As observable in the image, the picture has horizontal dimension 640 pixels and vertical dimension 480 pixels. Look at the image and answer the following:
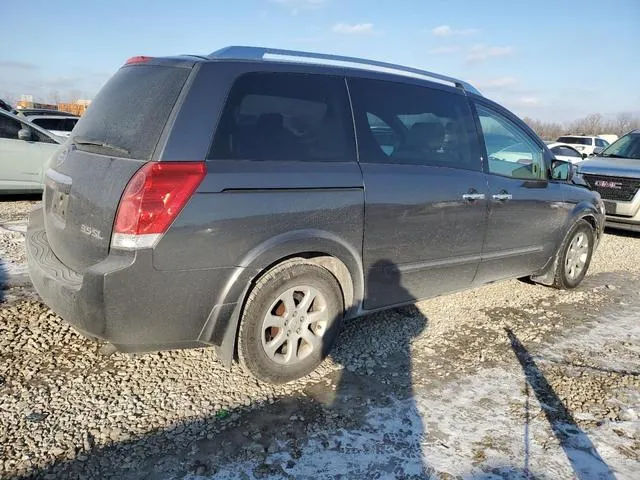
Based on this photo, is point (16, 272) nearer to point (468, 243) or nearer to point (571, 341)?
point (468, 243)

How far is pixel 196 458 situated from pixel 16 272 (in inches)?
132

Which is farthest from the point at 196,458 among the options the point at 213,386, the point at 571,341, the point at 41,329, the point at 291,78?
the point at 571,341

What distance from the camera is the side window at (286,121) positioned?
2.84m

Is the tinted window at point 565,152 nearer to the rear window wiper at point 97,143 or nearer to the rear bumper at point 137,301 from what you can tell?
the rear window wiper at point 97,143

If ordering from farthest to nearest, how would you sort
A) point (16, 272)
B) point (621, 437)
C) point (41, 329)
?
1. point (16, 272)
2. point (41, 329)
3. point (621, 437)

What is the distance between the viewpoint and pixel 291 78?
314 cm

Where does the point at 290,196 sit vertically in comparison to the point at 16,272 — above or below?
above

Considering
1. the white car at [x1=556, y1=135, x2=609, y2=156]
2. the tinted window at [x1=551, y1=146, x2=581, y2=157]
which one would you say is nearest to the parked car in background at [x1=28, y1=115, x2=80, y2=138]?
the tinted window at [x1=551, y1=146, x2=581, y2=157]

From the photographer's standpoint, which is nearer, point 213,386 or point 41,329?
point 213,386

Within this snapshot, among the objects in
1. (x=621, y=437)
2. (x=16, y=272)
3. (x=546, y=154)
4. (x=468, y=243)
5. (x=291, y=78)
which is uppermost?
(x=291, y=78)

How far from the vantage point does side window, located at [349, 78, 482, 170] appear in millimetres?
3428

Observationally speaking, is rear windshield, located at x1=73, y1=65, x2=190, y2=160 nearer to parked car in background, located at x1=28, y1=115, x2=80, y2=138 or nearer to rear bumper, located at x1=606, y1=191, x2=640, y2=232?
rear bumper, located at x1=606, y1=191, x2=640, y2=232

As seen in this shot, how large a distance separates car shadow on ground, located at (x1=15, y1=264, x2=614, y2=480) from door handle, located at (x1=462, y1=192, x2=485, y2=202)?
143 cm

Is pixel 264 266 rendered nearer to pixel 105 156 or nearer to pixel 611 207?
pixel 105 156
